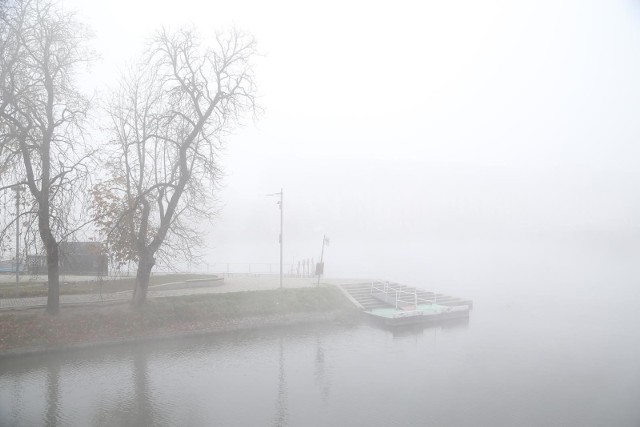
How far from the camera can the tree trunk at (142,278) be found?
22.2 meters

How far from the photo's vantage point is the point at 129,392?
51.0 ft

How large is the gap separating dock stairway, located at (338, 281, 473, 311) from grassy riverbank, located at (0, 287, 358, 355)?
58.2 inches

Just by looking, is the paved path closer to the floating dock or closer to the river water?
the floating dock

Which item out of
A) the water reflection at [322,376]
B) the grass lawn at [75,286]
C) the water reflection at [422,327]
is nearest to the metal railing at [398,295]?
the water reflection at [422,327]

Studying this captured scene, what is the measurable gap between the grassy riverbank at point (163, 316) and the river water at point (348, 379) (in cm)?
90

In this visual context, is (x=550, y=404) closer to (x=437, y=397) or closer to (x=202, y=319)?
(x=437, y=397)

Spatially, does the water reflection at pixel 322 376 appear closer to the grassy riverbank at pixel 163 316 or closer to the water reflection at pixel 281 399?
the water reflection at pixel 281 399

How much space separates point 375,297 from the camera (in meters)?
31.2

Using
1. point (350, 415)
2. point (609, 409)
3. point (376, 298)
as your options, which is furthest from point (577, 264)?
point (350, 415)

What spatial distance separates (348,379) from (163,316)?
1010 centimetres

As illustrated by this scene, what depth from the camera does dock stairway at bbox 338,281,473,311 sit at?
29.9m

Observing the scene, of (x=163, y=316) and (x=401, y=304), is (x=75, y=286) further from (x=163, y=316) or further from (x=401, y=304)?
(x=401, y=304)

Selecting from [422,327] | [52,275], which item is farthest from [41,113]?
[422,327]

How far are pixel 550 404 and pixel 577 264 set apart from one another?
65537mm
